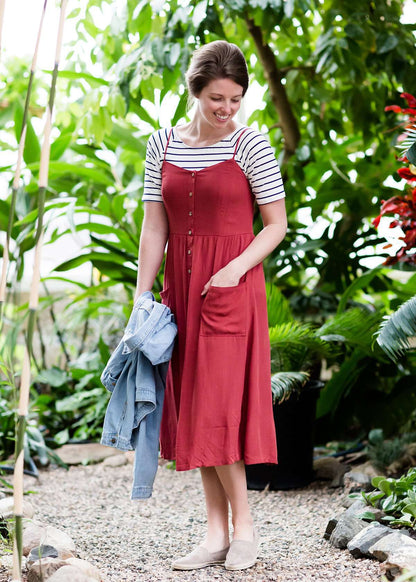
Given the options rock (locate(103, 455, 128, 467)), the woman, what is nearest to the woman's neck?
the woman

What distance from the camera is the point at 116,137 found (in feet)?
12.2

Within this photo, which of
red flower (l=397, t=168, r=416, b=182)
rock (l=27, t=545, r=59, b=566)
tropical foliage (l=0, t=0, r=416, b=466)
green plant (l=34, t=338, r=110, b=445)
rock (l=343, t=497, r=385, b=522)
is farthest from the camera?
green plant (l=34, t=338, r=110, b=445)

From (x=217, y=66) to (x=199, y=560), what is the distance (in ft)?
4.25

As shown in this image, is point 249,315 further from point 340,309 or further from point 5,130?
point 5,130

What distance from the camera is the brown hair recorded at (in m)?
1.80

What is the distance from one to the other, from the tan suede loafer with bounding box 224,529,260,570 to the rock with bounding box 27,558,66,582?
17.6 inches

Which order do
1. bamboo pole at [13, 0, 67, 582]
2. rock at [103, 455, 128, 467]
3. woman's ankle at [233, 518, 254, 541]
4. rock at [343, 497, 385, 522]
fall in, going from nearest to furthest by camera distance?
bamboo pole at [13, 0, 67, 582] → woman's ankle at [233, 518, 254, 541] → rock at [343, 497, 385, 522] → rock at [103, 455, 128, 467]

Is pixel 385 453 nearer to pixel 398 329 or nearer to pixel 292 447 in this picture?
pixel 292 447

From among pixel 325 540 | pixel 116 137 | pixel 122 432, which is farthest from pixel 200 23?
pixel 325 540

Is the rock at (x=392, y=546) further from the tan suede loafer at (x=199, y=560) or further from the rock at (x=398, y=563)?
the tan suede loafer at (x=199, y=560)

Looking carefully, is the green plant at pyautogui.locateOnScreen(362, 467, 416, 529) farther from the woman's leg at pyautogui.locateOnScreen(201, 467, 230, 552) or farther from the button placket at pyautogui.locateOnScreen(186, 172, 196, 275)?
the button placket at pyautogui.locateOnScreen(186, 172, 196, 275)

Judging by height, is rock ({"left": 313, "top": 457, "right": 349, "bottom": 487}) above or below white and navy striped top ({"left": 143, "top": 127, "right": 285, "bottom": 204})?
below

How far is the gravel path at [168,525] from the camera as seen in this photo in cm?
190

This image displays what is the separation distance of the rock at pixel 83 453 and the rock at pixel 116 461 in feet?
0.20
